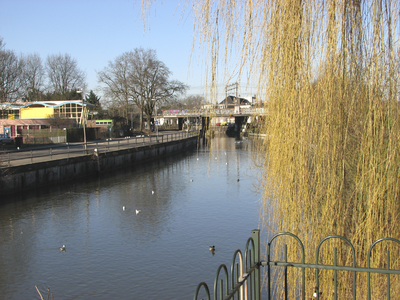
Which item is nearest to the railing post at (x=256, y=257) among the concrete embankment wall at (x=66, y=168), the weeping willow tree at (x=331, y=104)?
the weeping willow tree at (x=331, y=104)

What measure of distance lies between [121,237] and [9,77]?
28.8m

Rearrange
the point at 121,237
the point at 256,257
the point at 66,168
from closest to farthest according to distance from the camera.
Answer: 1. the point at 256,257
2. the point at 121,237
3. the point at 66,168

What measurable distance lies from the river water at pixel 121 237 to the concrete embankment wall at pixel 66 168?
92 centimetres

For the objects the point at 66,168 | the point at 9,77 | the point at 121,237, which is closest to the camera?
the point at 121,237

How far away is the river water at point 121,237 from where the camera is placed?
32.5 feet

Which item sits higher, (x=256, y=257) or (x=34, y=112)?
(x=34, y=112)

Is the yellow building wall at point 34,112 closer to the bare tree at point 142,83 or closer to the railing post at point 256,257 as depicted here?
the bare tree at point 142,83

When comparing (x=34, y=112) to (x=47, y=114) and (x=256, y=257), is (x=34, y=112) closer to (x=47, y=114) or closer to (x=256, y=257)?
(x=47, y=114)

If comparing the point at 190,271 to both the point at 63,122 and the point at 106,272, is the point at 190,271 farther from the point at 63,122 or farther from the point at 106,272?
the point at 63,122

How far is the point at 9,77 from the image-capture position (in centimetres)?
3538

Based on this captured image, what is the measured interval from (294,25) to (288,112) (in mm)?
655

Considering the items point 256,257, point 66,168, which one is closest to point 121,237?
point 66,168

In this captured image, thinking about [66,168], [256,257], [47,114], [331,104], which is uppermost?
[47,114]

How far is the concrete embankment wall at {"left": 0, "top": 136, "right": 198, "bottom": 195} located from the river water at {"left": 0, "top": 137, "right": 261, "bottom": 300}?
0.92 meters
